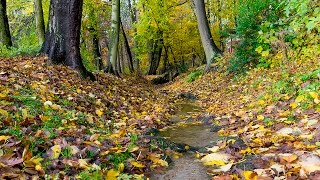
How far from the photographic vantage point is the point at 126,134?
4535 mm

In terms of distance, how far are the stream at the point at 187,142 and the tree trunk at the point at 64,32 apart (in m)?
2.89

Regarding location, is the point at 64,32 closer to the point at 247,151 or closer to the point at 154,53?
the point at 247,151

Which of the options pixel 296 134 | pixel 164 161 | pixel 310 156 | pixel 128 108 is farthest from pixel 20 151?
pixel 128 108

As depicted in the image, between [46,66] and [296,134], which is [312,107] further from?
[46,66]

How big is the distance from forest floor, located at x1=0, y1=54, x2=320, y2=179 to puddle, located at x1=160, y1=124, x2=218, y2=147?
11 centimetres

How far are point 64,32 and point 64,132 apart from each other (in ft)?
15.4

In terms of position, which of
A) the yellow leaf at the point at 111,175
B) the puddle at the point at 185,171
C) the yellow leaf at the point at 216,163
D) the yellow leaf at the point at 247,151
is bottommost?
the puddle at the point at 185,171

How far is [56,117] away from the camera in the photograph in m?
4.38

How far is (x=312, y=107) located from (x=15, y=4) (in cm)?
1767

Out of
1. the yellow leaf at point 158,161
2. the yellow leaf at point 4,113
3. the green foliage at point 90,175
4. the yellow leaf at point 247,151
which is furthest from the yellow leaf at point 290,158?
the yellow leaf at point 4,113

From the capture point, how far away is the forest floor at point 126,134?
285 centimetres

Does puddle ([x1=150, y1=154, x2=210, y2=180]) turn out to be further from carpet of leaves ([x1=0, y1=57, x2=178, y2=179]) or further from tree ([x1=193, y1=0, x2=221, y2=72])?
tree ([x1=193, y1=0, x2=221, y2=72])

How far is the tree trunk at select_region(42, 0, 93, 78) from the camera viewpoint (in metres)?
7.94

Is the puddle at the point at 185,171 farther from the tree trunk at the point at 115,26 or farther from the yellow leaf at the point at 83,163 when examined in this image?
the tree trunk at the point at 115,26
